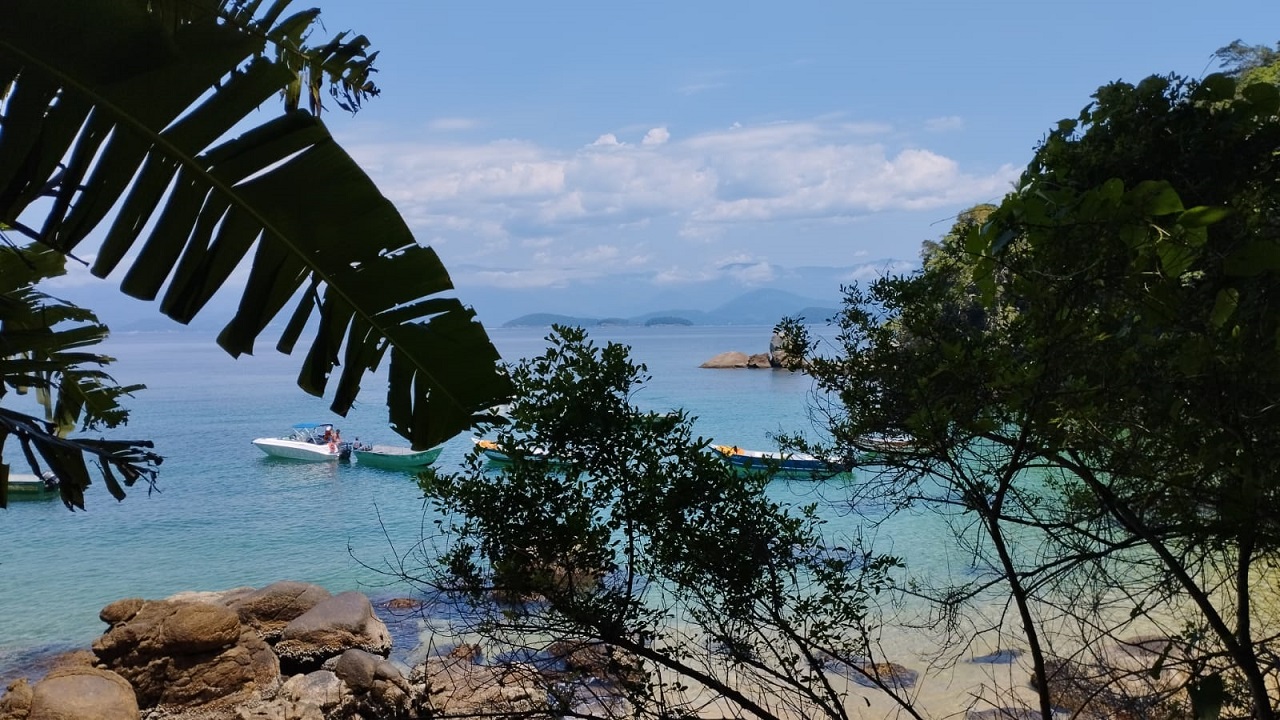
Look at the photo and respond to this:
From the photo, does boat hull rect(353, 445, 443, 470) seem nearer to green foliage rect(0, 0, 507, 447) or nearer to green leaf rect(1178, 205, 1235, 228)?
green foliage rect(0, 0, 507, 447)

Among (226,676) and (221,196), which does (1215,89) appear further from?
(226,676)

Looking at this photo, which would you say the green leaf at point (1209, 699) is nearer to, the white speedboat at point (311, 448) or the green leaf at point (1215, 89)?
the green leaf at point (1215, 89)

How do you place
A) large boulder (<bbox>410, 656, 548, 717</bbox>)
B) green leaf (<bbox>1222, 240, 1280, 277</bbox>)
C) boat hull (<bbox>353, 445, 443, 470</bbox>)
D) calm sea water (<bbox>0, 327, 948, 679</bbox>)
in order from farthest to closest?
boat hull (<bbox>353, 445, 443, 470</bbox>), calm sea water (<bbox>0, 327, 948, 679</bbox>), large boulder (<bbox>410, 656, 548, 717</bbox>), green leaf (<bbox>1222, 240, 1280, 277</bbox>)

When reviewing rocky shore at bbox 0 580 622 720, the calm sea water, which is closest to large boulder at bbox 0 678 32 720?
rocky shore at bbox 0 580 622 720

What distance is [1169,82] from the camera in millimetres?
1912

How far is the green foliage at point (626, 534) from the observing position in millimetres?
3693

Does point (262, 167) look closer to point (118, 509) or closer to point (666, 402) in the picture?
point (118, 509)

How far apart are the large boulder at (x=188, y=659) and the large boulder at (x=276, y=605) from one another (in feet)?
5.56

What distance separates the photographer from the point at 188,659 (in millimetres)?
9055

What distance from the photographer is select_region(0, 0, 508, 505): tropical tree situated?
1.96 meters

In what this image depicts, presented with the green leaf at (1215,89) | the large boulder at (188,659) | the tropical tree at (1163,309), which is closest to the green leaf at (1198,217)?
the tropical tree at (1163,309)

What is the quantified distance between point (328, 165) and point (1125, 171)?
1.82 meters

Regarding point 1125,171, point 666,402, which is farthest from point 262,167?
point 666,402

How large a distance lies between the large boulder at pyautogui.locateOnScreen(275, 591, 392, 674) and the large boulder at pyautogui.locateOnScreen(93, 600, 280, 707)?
3.15 feet
